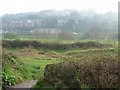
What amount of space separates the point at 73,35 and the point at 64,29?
2.96 ft

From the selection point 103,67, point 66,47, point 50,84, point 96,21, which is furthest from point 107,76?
point 66,47

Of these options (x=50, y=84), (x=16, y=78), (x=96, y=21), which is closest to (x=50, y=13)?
(x=96, y=21)

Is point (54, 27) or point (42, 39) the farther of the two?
point (42, 39)

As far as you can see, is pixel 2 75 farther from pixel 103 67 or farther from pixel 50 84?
pixel 103 67

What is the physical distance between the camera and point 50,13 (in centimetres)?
2197

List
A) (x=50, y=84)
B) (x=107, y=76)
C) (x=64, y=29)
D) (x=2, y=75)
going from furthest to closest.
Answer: (x=64, y=29), (x=2, y=75), (x=50, y=84), (x=107, y=76)

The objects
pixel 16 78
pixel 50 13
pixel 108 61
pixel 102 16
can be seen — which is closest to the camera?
pixel 108 61

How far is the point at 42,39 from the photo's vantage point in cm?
2280

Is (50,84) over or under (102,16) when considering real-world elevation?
under

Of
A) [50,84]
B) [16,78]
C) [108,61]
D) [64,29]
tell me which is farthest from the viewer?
[64,29]

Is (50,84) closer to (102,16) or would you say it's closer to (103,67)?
(103,67)

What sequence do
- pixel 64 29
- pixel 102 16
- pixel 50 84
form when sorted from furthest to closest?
pixel 64 29, pixel 102 16, pixel 50 84

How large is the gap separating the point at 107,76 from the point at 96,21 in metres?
10.8

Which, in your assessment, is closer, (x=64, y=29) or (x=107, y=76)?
(x=107, y=76)
